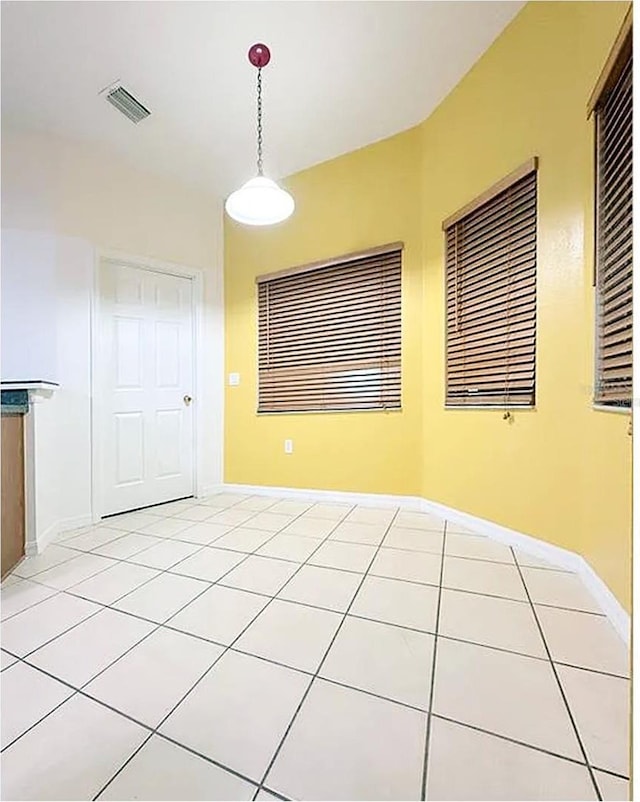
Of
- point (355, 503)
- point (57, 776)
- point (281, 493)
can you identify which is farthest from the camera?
point (281, 493)

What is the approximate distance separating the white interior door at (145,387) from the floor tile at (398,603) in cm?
217

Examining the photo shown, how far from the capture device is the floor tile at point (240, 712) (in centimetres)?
A: 94

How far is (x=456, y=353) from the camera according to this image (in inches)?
103

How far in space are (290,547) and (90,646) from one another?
1.10 meters

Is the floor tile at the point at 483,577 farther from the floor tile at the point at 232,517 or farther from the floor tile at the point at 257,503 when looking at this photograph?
the floor tile at the point at 257,503

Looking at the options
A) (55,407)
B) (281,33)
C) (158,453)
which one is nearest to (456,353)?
(281,33)

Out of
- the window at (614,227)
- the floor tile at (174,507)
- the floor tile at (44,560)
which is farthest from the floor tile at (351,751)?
the floor tile at (174,507)

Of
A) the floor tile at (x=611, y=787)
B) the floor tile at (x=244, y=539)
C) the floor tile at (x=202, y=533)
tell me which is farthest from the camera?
the floor tile at (x=202, y=533)

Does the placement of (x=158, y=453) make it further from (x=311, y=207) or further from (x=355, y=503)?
(x=311, y=207)

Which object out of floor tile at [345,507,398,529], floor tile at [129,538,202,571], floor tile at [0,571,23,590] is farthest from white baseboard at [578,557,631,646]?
floor tile at [0,571,23,590]

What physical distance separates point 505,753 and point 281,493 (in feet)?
8.53

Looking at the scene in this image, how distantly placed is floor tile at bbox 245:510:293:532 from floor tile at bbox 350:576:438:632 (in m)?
0.96

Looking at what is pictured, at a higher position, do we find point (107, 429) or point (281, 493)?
point (107, 429)

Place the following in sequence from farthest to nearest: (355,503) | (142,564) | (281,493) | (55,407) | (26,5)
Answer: (281,493)
(355,503)
(55,407)
(142,564)
(26,5)
